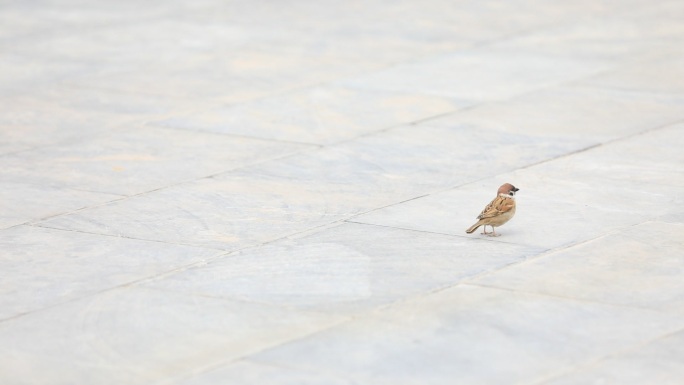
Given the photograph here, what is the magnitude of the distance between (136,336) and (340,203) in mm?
3500

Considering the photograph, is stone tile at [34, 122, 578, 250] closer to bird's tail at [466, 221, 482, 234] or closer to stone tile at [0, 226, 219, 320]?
stone tile at [0, 226, 219, 320]

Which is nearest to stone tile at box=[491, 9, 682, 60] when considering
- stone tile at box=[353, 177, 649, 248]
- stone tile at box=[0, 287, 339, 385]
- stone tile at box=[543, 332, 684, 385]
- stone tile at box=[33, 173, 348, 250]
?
stone tile at box=[353, 177, 649, 248]

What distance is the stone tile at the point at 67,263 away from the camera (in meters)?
9.38

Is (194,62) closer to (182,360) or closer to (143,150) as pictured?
(143,150)

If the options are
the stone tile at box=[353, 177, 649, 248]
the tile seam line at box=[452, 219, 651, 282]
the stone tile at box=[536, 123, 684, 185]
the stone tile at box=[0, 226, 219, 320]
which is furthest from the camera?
the stone tile at box=[536, 123, 684, 185]

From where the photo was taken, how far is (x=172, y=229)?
10.9 metres

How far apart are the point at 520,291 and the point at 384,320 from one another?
1.13 meters

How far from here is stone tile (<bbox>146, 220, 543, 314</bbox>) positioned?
9.18m

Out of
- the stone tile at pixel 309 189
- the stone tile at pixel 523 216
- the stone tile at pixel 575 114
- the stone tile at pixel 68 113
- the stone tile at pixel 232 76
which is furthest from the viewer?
the stone tile at pixel 232 76

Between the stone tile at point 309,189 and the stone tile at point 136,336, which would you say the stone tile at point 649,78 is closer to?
the stone tile at point 309,189

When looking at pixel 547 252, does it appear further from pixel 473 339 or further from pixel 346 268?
pixel 473 339

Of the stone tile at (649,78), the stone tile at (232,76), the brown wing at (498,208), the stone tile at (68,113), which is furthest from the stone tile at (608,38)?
the brown wing at (498,208)

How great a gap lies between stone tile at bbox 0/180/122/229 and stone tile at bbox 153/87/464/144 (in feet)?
8.75

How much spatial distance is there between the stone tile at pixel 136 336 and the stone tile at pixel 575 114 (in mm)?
6071
